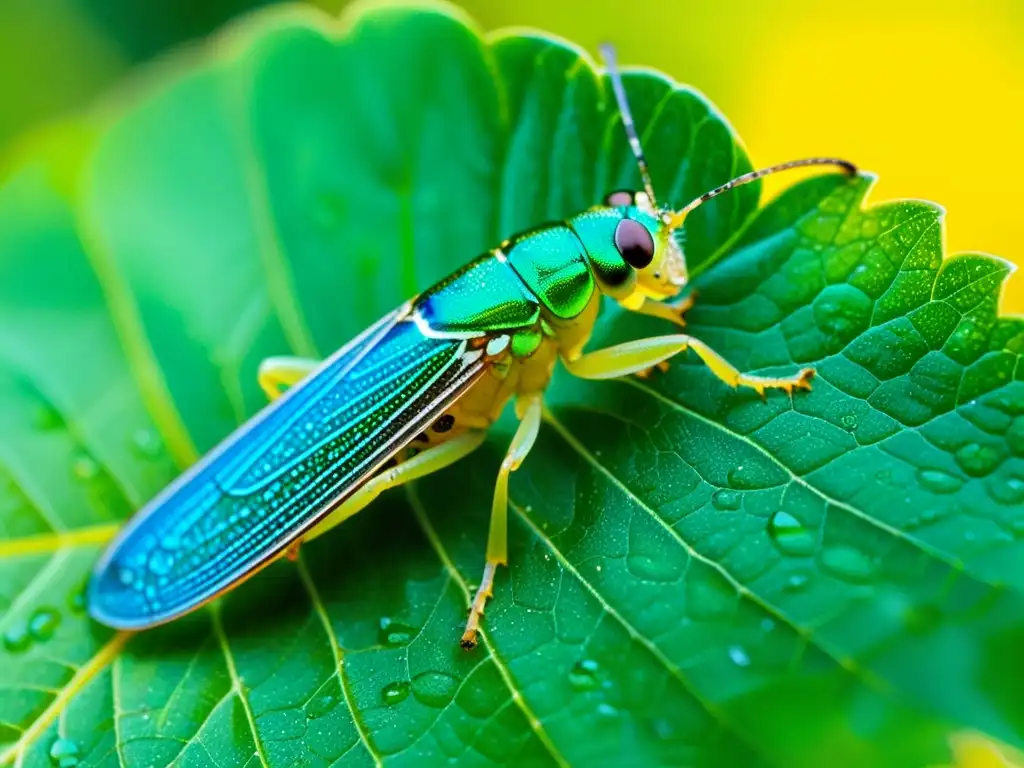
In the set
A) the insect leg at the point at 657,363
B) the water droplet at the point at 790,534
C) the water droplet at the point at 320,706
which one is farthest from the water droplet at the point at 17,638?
the water droplet at the point at 790,534

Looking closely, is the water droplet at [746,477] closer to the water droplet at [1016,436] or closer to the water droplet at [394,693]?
the water droplet at [1016,436]

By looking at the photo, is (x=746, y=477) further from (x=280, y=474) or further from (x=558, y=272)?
(x=280, y=474)

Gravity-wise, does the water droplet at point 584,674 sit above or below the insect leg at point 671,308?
below

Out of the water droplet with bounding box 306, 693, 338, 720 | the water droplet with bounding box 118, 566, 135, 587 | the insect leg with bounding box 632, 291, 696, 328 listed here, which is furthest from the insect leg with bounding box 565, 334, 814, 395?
the water droplet with bounding box 118, 566, 135, 587

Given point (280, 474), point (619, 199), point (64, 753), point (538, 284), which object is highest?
point (619, 199)

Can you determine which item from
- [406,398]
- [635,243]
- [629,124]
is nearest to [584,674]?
[406,398]

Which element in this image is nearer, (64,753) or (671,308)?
(64,753)
